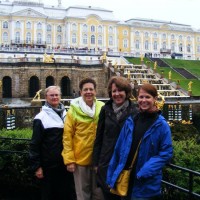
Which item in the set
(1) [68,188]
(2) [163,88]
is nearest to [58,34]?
(2) [163,88]

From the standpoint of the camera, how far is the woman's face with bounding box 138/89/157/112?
181 inches

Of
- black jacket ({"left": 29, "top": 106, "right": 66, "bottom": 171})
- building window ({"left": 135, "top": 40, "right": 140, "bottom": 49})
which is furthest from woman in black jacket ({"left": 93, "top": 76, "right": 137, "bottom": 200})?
building window ({"left": 135, "top": 40, "right": 140, "bottom": 49})

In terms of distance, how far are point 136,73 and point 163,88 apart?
4.14 m

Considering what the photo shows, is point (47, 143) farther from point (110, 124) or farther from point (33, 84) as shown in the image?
point (33, 84)

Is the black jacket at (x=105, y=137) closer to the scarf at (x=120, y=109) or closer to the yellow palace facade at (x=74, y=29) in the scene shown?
the scarf at (x=120, y=109)

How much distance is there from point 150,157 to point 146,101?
2.35ft

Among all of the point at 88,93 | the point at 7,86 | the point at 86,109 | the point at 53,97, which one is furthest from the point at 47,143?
the point at 7,86

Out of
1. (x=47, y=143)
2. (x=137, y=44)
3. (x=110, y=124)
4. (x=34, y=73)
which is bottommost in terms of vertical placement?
(x=47, y=143)

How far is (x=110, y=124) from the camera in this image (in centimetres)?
498

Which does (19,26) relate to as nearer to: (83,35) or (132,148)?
(83,35)

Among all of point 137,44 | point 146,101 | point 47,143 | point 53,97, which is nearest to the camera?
point 146,101

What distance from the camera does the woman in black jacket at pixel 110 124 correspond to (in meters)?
4.95

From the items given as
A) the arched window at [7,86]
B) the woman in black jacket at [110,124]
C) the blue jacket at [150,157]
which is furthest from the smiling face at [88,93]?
the arched window at [7,86]

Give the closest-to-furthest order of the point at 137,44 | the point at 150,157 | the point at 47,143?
1. the point at 150,157
2. the point at 47,143
3. the point at 137,44
